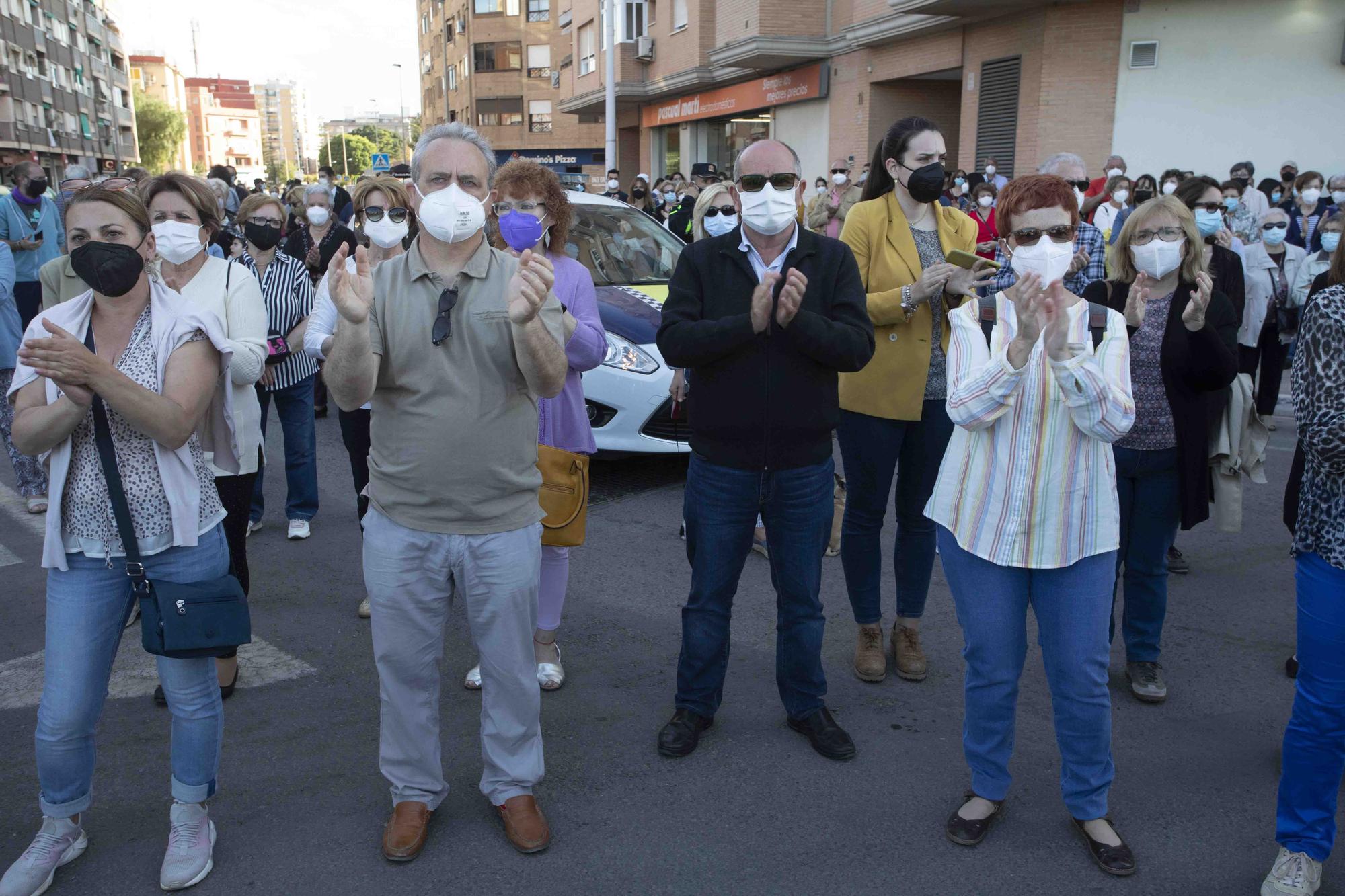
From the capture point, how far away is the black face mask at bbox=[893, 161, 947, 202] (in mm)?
4086

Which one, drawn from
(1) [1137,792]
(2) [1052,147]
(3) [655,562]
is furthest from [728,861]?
(2) [1052,147]

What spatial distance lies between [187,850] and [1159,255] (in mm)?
3786

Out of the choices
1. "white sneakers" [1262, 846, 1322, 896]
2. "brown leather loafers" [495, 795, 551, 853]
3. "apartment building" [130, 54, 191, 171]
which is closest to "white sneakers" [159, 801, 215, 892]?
"brown leather loafers" [495, 795, 551, 853]

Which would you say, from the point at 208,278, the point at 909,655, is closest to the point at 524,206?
the point at 208,278

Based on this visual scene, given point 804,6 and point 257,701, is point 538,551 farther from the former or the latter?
point 804,6

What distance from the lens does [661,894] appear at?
9.68ft

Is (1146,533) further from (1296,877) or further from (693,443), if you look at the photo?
(693,443)

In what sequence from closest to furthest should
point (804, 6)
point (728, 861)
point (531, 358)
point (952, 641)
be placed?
point (531, 358) < point (728, 861) < point (952, 641) < point (804, 6)

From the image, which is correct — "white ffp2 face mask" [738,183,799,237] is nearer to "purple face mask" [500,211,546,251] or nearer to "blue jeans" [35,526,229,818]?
"purple face mask" [500,211,546,251]

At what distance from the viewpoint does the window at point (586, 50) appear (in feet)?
126

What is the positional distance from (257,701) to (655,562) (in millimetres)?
2296

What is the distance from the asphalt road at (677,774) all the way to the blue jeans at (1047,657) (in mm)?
256

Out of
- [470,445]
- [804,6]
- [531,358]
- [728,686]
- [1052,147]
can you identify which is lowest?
[728,686]

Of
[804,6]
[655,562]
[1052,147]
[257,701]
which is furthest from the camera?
[804,6]
